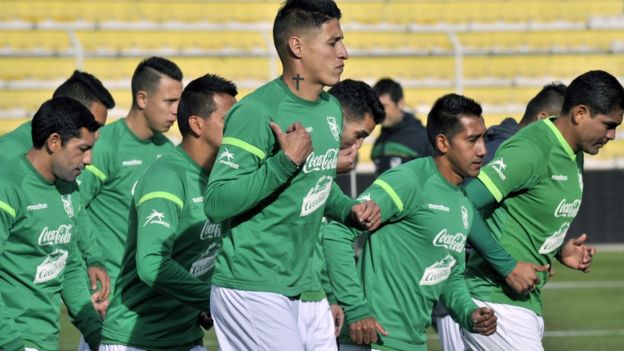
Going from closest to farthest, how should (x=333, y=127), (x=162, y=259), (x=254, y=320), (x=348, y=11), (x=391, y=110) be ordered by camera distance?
(x=254, y=320) → (x=333, y=127) → (x=162, y=259) → (x=391, y=110) → (x=348, y=11)

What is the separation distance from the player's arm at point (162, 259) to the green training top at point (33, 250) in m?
0.73

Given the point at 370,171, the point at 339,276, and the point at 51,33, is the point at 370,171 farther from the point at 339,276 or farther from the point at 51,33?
the point at 339,276

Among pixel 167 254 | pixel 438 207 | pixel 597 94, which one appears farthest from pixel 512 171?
pixel 167 254

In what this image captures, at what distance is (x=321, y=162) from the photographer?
17.2 ft

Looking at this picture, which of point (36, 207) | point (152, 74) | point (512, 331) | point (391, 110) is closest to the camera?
point (36, 207)

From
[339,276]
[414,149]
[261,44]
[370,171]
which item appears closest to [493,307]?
[339,276]

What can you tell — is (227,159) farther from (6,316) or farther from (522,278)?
(522,278)

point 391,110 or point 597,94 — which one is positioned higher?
point 597,94

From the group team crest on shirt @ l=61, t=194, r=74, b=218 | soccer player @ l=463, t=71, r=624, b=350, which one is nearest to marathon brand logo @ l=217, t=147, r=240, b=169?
team crest on shirt @ l=61, t=194, r=74, b=218

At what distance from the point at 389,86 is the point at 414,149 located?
703mm

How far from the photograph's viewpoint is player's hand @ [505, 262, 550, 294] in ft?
21.5

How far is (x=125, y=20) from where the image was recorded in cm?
2102

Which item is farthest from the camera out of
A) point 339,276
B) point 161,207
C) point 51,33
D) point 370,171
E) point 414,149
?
point 51,33

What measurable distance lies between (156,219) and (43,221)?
2.81ft
